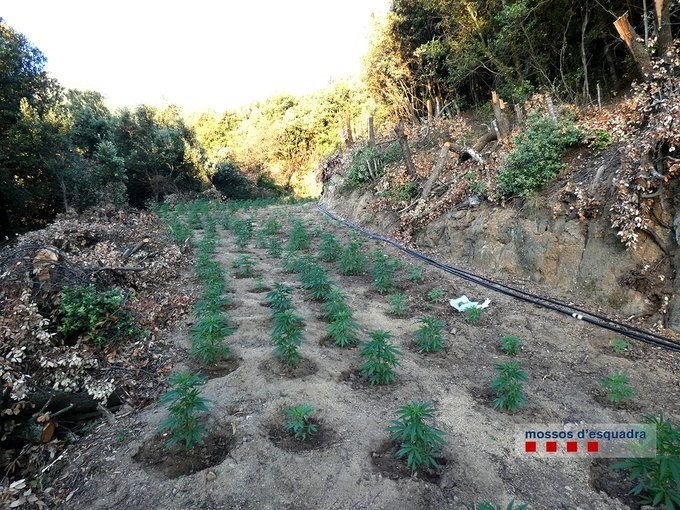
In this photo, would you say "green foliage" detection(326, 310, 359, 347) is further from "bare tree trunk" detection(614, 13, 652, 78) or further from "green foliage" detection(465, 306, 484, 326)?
"bare tree trunk" detection(614, 13, 652, 78)

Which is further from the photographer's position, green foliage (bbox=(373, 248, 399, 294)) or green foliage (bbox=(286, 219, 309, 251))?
green foliage (bbox=(286, 219, 309, 251))

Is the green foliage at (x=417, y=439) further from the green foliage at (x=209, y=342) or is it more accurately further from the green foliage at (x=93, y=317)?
the green foliage at (x=93, y=317)

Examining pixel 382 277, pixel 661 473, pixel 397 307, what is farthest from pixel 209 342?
pixel 661 473

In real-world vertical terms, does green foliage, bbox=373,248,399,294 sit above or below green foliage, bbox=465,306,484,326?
above

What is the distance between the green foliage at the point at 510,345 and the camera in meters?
4.46

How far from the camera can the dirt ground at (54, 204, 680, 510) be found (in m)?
2.71

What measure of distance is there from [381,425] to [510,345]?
6.81 feet

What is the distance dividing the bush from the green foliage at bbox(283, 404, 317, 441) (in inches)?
208

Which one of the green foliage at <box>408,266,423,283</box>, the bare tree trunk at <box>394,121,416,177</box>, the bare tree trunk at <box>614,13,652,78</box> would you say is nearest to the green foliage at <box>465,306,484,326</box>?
the green foliage at <box>408,266,423,283</box>

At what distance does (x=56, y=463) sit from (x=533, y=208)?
6.99 meters

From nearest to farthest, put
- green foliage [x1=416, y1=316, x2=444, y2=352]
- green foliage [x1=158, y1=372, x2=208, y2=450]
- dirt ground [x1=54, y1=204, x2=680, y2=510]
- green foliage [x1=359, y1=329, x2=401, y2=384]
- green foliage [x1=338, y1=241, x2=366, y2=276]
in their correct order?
dirt ground [x1=54, y1=204, x2=680, y2=510] → green foliage [x1=158, y1=372, x2=208, y2=450] → green foliage [x1=359, y1=329, x2=401, y2=384] → green foliage [x1=416, y1=316, x2=444, y2=352] → green foliage [x1=338, y1=241, x2=366, y2=276]

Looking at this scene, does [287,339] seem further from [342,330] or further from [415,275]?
[415,275]

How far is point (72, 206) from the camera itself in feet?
41.5

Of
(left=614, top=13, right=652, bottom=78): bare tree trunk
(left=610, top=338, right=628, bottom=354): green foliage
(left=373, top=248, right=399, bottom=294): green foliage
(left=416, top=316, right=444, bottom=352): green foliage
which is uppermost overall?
(left=614, top=13, right=652, bottom=78): bare tree trunk
